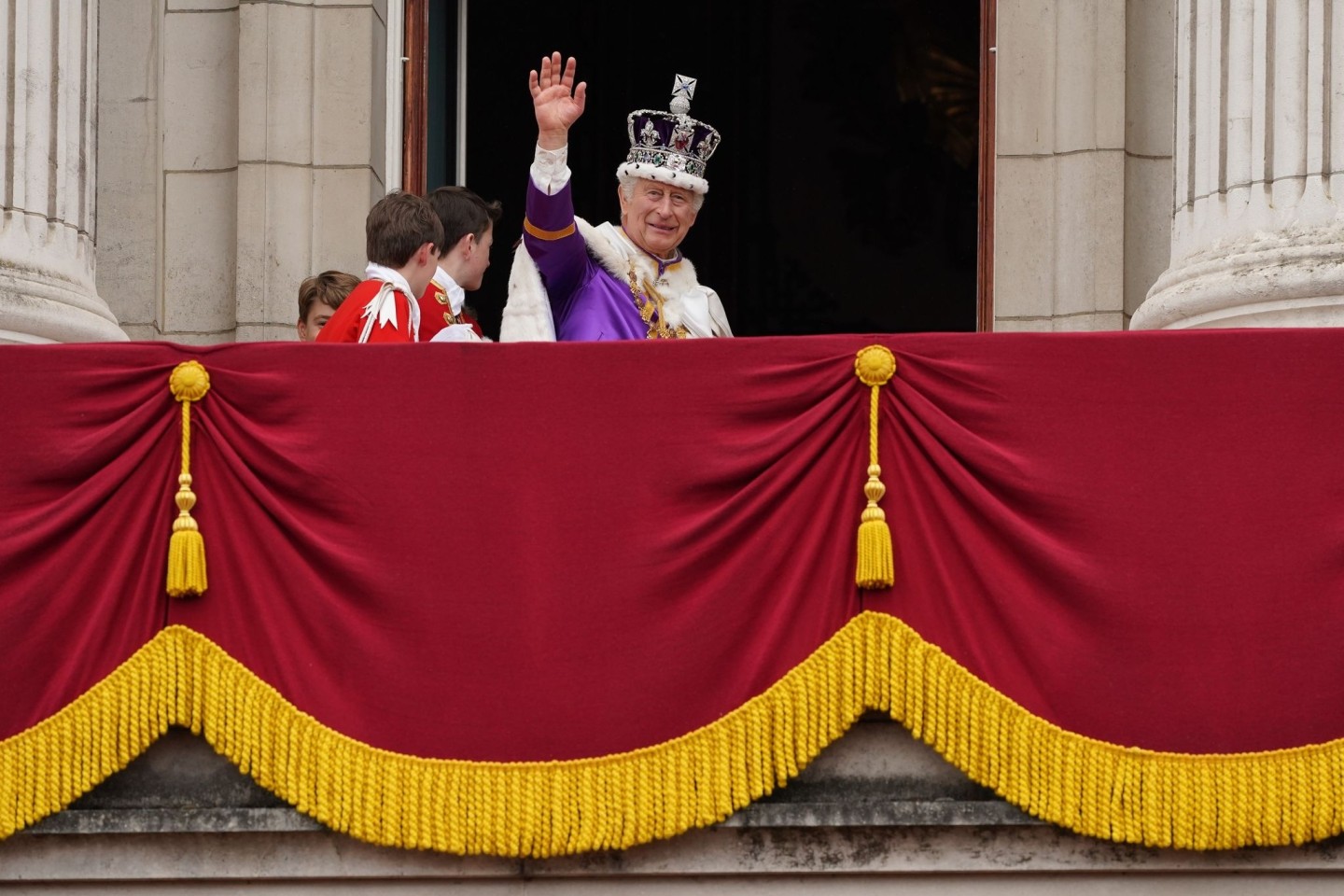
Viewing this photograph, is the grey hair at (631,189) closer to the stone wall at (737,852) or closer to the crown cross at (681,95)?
the crown cross at (681,95)

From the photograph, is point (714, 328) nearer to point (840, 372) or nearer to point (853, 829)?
point (840, 372)

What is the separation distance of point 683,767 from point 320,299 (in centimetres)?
257

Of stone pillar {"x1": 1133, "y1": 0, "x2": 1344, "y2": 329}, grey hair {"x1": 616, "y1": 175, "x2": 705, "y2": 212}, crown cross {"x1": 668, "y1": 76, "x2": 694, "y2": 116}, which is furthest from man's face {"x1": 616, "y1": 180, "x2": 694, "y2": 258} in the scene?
stone pillar {"x1": 1133, "y1": 0, "x2": 1344, "y2": 329}

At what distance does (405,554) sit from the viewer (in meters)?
6.36

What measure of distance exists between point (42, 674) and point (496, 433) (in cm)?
134

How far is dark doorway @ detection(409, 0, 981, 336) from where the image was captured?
13.3 meters

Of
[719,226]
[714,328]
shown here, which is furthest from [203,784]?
[719,226]

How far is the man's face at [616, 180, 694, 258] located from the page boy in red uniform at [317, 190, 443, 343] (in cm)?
86

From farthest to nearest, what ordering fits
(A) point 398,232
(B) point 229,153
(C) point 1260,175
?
(B) point 229,153 < (C) point 1260,175 < (A) point 398,232

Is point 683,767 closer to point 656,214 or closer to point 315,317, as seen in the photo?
point 656,214

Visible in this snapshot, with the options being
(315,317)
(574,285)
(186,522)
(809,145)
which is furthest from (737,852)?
(809,145)

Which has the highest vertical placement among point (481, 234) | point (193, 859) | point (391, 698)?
point (481, 234)

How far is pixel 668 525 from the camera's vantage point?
6328 millimetres

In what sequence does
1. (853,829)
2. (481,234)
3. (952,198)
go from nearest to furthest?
(853,829) < (481,234) < (952,198)
